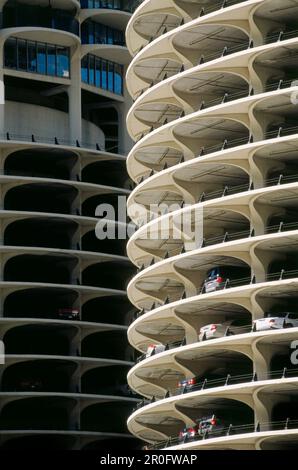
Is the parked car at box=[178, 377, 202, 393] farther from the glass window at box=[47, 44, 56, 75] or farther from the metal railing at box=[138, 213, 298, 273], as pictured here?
the glass window at box=[47, 44, 56, 75]

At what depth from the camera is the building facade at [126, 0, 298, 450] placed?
416ft

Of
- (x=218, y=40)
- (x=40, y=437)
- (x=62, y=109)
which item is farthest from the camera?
(x=62, y=109)

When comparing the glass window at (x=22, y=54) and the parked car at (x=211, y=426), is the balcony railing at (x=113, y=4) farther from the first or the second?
the parked car at (x=211, y=426)

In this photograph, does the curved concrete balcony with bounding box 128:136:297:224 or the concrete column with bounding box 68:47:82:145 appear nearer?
the curved concrete balcony with bounding box 128:136:297:224

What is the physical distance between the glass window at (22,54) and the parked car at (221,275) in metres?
45.0

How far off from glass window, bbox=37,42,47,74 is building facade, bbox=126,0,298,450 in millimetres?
30867

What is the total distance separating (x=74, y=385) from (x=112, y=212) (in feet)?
51.3

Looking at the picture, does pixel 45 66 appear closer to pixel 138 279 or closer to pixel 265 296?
pixel 138 279

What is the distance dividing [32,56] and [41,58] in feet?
2.50

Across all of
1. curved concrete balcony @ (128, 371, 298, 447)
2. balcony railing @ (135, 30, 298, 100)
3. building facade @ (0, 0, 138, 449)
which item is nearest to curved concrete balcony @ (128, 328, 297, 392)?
curved concrete balcony @ (128, 371, 298, 447)

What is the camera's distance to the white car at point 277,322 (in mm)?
124625

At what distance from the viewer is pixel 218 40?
136625mm

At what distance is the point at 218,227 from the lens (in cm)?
13450

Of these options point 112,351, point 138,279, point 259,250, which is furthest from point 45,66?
point 259,250
